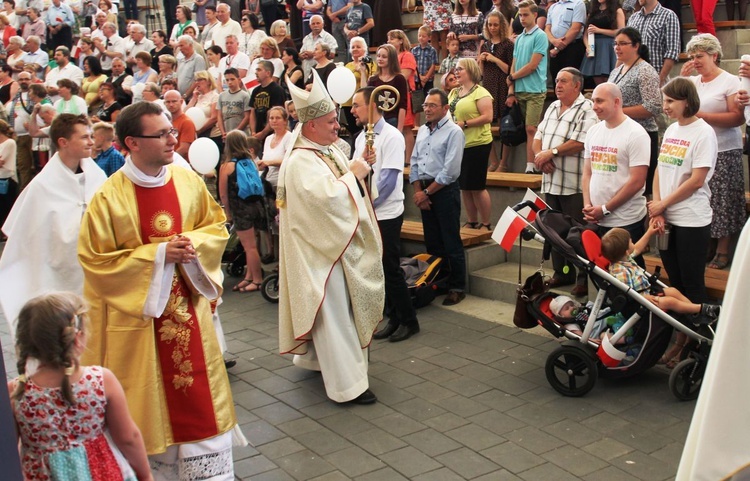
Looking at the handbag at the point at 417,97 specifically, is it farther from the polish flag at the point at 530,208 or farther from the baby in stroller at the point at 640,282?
the baby in stroller at the point at 640,282

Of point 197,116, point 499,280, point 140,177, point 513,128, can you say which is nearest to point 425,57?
point 513,128

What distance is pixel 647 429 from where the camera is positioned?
5.52 m

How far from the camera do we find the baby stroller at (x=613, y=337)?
5.82 meters

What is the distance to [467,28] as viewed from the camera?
11.5m

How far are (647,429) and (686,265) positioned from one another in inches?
54.9

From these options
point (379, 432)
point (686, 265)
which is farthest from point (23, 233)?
point (686, 265)

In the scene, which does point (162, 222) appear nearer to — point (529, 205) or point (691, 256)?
point (529, 205)

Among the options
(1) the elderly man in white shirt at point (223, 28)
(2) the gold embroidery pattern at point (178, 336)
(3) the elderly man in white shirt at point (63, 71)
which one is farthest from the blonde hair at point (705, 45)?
(3) the elderly man in white shirt at point (63, 71)

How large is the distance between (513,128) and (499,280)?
235cm

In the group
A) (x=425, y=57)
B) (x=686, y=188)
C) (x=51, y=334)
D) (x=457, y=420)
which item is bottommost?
Answer: (x=457, y=420)

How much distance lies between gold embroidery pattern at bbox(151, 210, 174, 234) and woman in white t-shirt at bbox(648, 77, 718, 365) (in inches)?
137

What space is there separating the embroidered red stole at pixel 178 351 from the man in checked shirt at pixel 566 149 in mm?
3883

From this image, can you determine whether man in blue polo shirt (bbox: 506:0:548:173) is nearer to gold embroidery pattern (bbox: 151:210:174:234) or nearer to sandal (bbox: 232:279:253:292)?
sandal (bbox: 232:279:253:292)

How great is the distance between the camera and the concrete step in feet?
27.3
